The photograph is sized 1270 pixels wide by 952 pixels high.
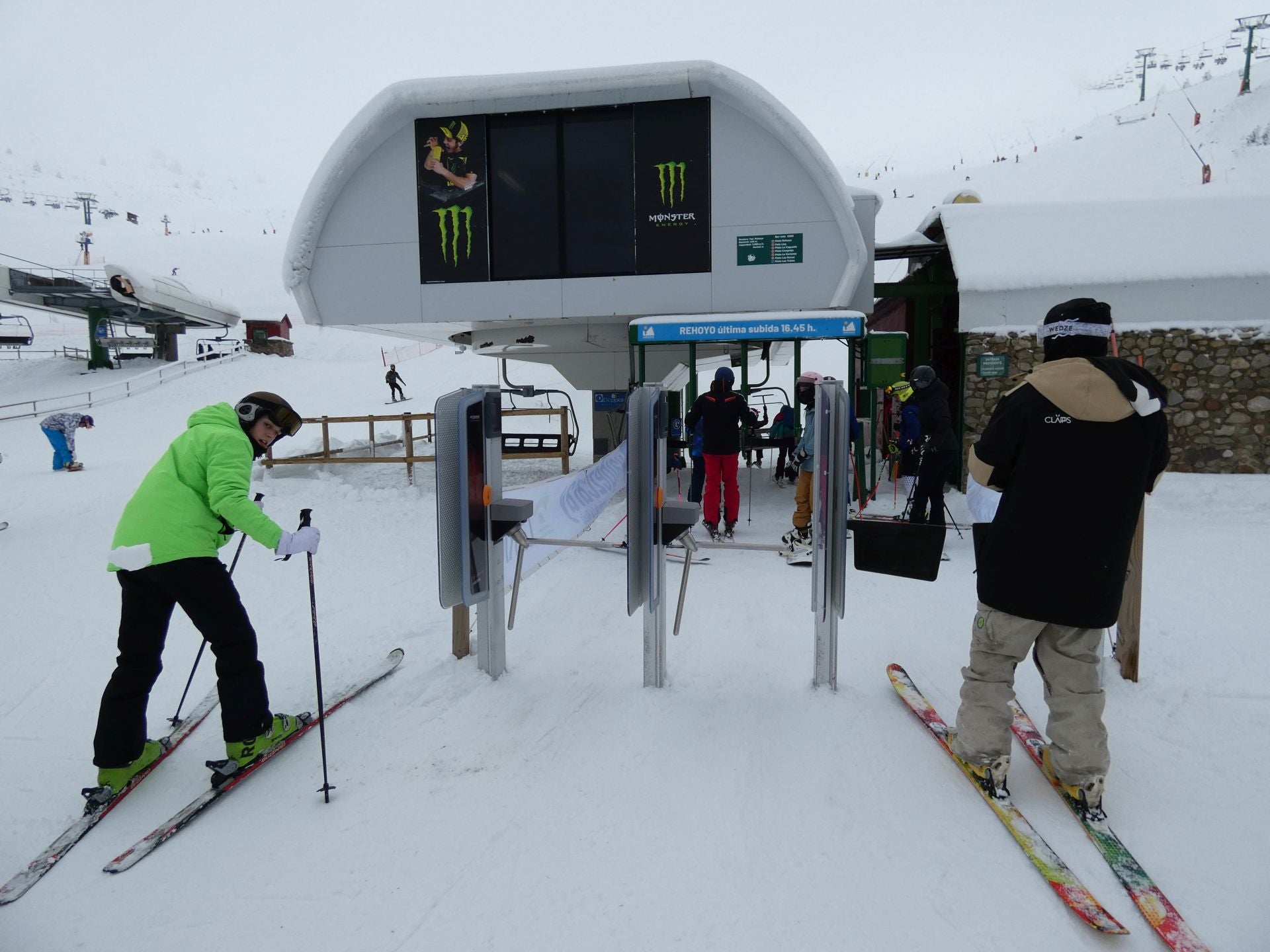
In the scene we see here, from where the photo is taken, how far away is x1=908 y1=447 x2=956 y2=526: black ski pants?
738cm

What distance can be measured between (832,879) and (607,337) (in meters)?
9.83

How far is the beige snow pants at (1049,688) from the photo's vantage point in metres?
2.83

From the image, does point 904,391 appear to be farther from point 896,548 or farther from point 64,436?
point 64,436

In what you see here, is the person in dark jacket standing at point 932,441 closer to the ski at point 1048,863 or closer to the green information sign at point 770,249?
the green information sign at point 770,249

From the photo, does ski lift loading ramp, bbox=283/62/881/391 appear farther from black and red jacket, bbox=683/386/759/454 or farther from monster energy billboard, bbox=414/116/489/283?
black and red jacket, bbox=683/386/759/454

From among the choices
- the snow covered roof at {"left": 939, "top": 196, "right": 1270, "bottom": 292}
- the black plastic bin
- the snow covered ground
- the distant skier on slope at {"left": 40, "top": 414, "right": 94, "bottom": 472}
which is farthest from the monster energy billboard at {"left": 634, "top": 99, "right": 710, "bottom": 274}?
the distant skier on slope at {"left": 40, "top": 414, "right": 94, "bottom": 472}

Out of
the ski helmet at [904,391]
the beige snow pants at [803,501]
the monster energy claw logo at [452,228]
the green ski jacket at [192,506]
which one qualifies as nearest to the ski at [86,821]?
the green ski jacket at [192,506]

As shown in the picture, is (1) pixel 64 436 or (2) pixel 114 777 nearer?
(2) pixel 114 777

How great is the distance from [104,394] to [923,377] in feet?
79.2

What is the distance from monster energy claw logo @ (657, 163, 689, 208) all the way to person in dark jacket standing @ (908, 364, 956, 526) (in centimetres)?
380

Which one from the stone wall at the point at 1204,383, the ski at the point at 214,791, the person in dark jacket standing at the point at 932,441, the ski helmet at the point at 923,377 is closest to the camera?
the ski at the point at 214,791

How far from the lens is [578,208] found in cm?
949

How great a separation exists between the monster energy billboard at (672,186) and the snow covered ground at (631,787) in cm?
446

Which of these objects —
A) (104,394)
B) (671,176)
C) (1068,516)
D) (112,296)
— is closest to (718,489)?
(671,176)
